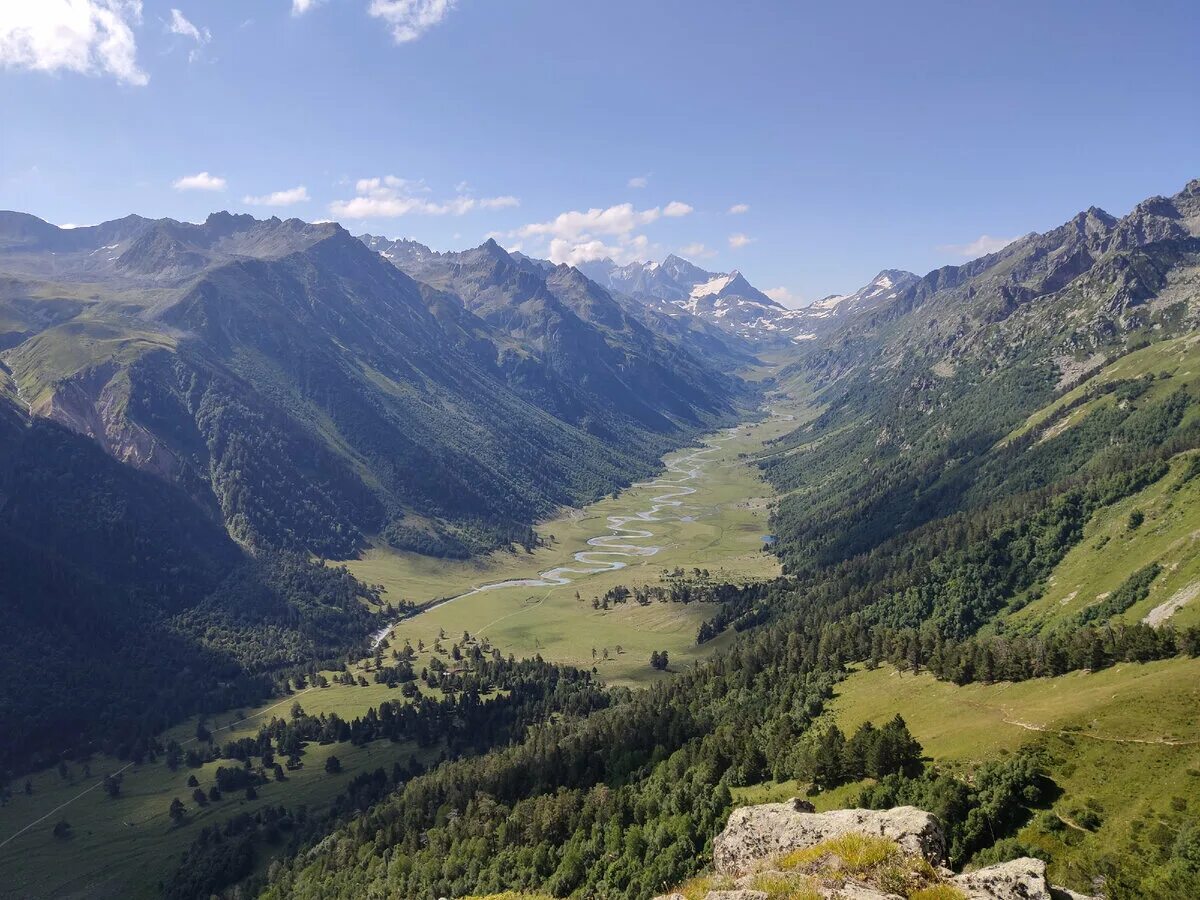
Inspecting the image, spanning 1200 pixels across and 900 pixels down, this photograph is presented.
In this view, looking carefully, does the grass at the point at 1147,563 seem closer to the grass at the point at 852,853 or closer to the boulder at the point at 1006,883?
the boulder at the point at 1006,883

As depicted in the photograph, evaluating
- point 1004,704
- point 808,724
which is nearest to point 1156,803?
point 1004,704

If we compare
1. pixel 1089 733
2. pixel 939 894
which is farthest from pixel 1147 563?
pixel 939 894

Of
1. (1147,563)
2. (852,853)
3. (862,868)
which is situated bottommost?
(1147,563)

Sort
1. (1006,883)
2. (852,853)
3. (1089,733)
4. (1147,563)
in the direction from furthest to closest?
1. (1147,563)
2. (1089,733)
3. (852,853)
4. (1006,883)

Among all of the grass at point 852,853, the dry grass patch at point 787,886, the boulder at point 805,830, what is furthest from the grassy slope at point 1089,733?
the dry grass patch at point 787,886

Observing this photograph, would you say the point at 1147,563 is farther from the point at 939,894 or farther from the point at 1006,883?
the point at 939,894

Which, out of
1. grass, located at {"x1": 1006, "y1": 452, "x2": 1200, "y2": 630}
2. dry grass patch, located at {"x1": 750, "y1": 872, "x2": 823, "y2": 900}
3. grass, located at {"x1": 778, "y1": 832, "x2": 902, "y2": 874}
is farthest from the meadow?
grass, located at {"x1": 1006, "y1": 452, "x2": 1200, "y2": 630}
